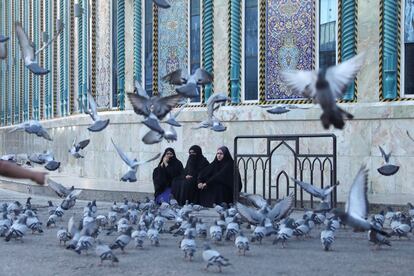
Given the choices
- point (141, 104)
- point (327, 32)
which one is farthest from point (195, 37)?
point (141, 104)

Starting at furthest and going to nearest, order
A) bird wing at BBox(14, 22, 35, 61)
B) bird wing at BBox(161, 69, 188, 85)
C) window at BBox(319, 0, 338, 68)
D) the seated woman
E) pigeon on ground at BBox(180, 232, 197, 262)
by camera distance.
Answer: window at BBox(319, 0, 338, 68) → the seated woman → bird wing at BBox(161, 69, 188, 85) → bird wing at BBox(14, 22, 35, 61) → pigeon on ground at BBox(180, 232, 197, 262)

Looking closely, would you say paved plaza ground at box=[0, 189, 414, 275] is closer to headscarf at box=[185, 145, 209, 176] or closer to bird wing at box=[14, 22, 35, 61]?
bird wing at box=[14, 22, 35, 61]

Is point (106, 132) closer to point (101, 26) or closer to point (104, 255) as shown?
point (101, 26)

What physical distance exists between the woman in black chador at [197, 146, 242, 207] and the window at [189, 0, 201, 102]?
3.69 metres

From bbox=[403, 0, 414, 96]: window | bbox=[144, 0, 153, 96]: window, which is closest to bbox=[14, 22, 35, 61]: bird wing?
bbox=[403, 0, 414, 96]: window

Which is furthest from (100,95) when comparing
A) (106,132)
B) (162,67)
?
(162,67)

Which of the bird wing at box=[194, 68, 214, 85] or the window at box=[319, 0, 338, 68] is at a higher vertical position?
the window at box=[319, 0, 338, 68]

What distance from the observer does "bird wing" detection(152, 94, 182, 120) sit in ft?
25.7

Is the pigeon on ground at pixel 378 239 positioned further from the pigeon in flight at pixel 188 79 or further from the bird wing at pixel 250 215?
the pigeon in flight at pixel 188 79

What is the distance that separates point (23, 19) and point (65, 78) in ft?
23.7

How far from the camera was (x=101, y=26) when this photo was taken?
59.5 feet

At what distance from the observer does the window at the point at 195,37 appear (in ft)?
50.5

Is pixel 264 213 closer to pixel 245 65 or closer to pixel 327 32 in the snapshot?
pixel 327 32

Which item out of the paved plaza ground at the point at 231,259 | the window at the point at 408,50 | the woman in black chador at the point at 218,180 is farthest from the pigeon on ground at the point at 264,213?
the window at the point at 408,50
